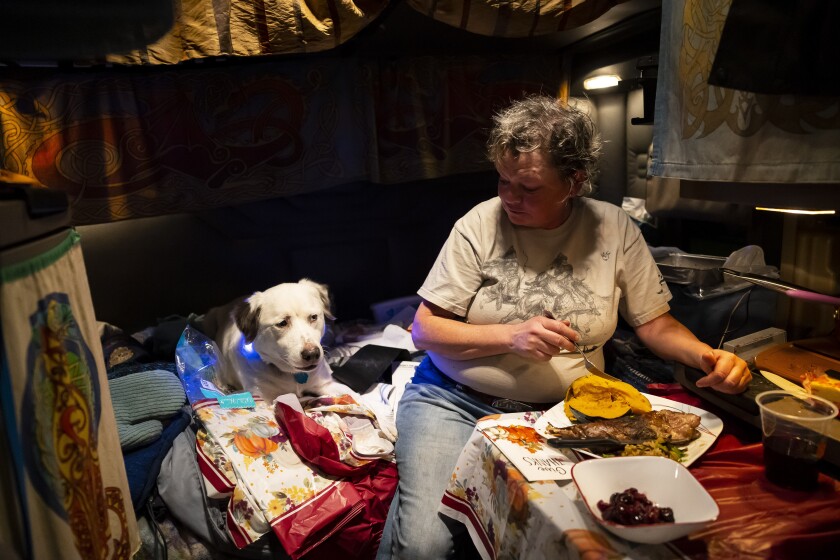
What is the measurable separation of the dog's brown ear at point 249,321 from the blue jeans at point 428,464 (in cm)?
64

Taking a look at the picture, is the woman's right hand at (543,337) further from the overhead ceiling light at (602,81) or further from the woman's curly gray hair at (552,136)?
the overhead ceiling light at (602,81)

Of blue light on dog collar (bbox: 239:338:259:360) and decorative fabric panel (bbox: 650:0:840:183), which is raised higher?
decorative fabric panel (bbox: 650:0:840:183)

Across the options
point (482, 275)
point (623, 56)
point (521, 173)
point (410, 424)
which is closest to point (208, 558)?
point (410, 424)

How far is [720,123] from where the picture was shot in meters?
1.30

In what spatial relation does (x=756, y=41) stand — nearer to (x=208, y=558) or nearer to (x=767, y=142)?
(x=767, y=142)

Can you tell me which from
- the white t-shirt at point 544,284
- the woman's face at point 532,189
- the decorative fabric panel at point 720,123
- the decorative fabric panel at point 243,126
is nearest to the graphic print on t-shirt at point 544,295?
the white t-shirt at point 544,284

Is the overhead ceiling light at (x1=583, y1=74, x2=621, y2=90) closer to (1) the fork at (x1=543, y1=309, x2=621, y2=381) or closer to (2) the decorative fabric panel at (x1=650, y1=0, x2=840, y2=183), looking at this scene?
(2) the decorative fabric panel at (x1=650, y1=0, x2=840, y2=183)

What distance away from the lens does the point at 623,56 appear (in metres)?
2.74

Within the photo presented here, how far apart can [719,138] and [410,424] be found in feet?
Result: 3.59

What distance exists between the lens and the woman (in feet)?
4.76

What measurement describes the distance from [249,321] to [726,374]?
1495mm

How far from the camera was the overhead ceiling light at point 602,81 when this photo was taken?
8.97 feet

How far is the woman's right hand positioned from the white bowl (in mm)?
386

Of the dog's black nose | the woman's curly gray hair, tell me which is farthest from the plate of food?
the dog's black nose
